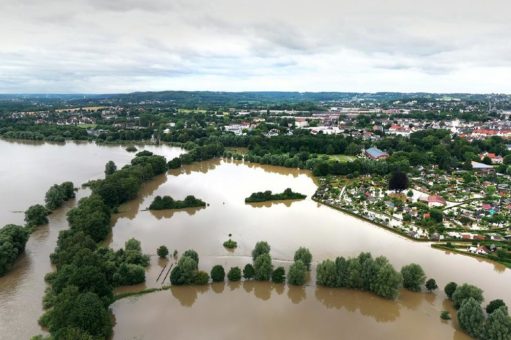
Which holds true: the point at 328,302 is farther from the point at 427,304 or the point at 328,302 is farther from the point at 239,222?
the point at 239,222

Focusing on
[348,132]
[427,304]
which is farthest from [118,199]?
[348,132]

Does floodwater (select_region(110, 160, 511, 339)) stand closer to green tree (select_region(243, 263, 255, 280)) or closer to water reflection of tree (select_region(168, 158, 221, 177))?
green tree (select_region(243, 263, 255, 280))

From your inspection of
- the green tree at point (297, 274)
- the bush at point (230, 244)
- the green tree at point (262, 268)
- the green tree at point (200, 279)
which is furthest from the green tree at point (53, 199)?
the green tree at point (297, 274)

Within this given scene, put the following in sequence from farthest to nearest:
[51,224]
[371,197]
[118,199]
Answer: [371,197] → [118,199] → [51,224]

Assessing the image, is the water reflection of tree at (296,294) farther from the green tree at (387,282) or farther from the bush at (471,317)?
the bush at (471,317)

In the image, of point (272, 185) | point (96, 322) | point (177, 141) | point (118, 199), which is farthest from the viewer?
point (177, 141)

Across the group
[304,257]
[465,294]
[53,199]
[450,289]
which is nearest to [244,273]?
[304,257]
